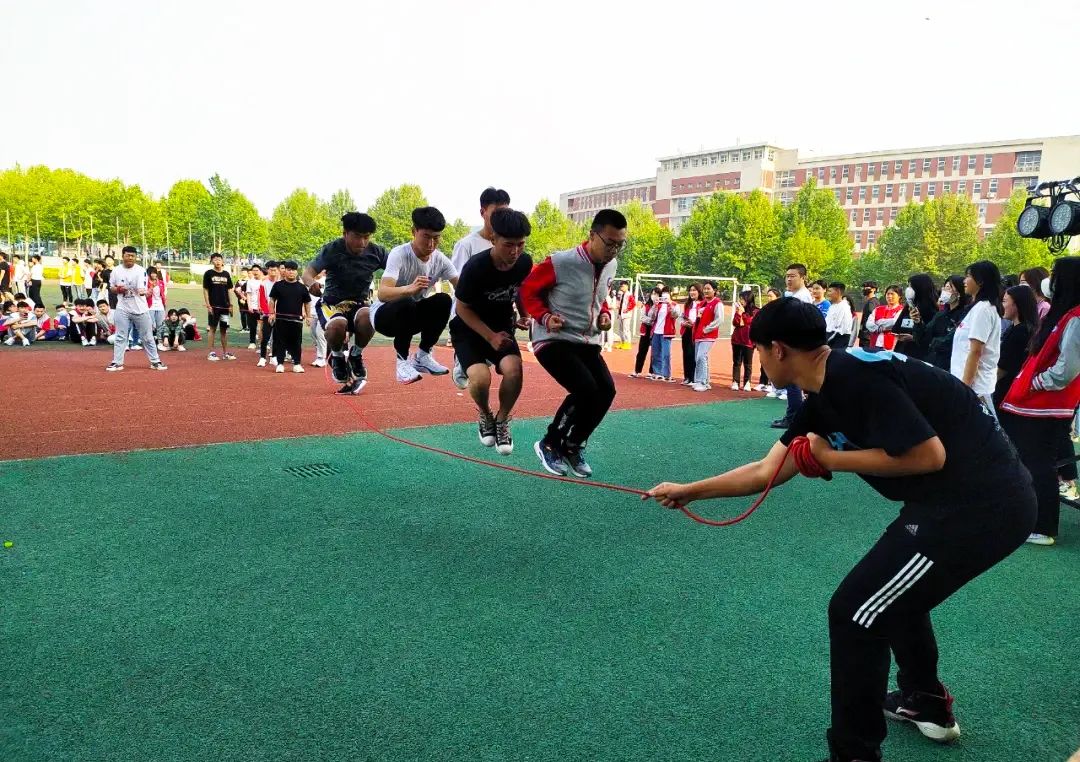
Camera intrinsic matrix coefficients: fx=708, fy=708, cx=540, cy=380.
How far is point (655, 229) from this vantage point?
254 feet

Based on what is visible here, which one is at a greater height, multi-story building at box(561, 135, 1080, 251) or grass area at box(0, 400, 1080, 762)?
multi-story building at box(561, 135, 1080, 251)

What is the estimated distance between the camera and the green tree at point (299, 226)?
7581cm

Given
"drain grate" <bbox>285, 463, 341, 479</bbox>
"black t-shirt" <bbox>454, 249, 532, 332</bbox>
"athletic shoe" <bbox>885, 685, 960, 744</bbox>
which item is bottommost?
"athletic shoe" <bbox>885, 685, 960, 744</bbox>

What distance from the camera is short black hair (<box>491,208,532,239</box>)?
5.20 metres

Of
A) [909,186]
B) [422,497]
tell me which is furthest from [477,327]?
[909,186]

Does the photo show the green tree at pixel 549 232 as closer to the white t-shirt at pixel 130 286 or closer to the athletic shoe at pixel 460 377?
the white t-shirt at pixel 130 286

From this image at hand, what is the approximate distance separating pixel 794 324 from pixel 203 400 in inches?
427

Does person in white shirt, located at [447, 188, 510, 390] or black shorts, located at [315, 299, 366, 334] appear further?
black shorts, located at [315, 299, 366, 334]

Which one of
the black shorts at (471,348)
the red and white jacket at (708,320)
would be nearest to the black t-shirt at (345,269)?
the black shorts at (471,348)

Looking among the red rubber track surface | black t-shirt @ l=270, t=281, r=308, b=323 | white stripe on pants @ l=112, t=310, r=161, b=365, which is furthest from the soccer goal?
white stripe on pants @ l=112, t=310, r=161, b=365

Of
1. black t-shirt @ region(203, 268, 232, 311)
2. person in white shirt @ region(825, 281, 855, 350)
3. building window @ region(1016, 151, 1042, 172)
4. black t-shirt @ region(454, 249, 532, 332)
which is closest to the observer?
black t-shirt @ region(454, 249, 532, 332)

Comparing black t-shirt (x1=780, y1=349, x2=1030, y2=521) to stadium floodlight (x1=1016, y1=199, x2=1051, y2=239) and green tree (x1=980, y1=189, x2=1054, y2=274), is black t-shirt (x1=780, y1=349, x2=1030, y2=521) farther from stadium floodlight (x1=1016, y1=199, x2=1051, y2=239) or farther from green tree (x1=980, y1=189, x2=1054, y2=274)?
green tree (x1=980, y1=189, x2=1054, y2=274)

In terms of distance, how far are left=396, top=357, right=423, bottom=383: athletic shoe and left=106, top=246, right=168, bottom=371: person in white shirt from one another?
819 cm

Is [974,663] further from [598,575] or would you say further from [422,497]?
[422,497]
